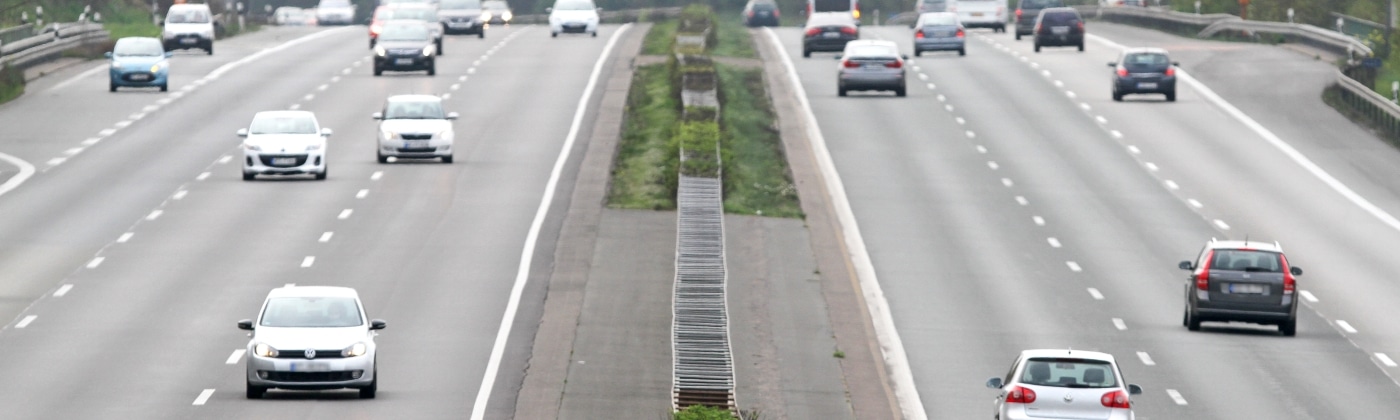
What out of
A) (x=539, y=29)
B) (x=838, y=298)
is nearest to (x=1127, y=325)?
(x=838, y=298)

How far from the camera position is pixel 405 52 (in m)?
65.1

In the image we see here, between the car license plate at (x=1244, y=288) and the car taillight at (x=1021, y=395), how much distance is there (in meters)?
10.6

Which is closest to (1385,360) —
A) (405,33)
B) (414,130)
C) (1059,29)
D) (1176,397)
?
(1176,397)

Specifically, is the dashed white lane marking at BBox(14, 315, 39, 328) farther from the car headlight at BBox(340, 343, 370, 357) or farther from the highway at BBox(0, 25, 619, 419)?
the car headlight at BBox(340, 343, 370, 357)

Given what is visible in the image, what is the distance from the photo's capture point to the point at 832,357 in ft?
97.8

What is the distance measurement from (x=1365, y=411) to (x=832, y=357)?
6745 millimetres

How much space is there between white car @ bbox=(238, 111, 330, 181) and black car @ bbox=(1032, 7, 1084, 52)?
36.1 m

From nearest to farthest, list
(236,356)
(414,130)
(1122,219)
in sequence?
(236,356), (1122,219), (414,130)

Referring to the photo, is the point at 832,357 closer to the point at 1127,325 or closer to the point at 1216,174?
the point at 1127,325

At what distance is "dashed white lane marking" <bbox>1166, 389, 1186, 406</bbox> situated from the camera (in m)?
26.7

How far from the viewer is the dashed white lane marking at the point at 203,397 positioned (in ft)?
80.0

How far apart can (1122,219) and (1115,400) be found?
2124 centimetres

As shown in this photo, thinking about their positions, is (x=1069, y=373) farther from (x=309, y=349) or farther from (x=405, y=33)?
(x=405, y=33)

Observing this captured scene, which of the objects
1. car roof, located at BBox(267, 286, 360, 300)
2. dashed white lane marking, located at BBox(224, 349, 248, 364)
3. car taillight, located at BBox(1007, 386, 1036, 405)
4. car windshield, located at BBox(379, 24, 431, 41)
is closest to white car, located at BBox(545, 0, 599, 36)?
car windshield, located at BBox(379, 24, 431, 41)
